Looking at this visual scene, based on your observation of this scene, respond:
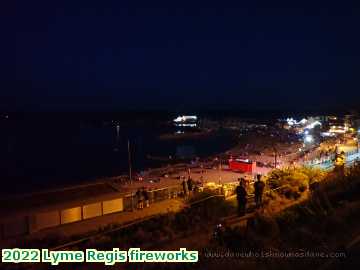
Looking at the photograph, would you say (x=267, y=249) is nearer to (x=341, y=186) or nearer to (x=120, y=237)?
(x=120, y=237)

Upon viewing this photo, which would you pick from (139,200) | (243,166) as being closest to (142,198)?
(139,200)

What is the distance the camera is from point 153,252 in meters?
7.49

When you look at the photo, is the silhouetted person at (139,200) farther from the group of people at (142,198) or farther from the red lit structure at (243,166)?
the red lit structure at (243,166)

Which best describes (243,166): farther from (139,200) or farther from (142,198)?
(139,200)

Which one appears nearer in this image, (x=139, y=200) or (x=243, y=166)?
(x=139, y=200)

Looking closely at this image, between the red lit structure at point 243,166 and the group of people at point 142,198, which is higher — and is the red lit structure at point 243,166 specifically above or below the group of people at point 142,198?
below

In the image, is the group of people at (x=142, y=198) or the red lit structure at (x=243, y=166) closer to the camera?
the group of people at (x=142, y=198)

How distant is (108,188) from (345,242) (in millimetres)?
9363

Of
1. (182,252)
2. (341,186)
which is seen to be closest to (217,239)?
(182,252)

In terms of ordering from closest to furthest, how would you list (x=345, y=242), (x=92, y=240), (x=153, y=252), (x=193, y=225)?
(x=345, y=242) < (x=153, y=252) < (x=92, y=240) < (x=193, y=225)

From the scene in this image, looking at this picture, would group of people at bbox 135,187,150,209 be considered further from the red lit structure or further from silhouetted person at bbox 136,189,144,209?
the red lit structure

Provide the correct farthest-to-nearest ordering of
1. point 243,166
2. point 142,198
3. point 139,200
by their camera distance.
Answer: point 243,166 < point 142,198 < point 139,200

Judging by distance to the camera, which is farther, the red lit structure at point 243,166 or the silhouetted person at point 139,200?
the red lit structure at point 243,166

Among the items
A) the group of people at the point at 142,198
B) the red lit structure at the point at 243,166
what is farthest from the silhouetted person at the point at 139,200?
the red lit structure at the point at 243,166
